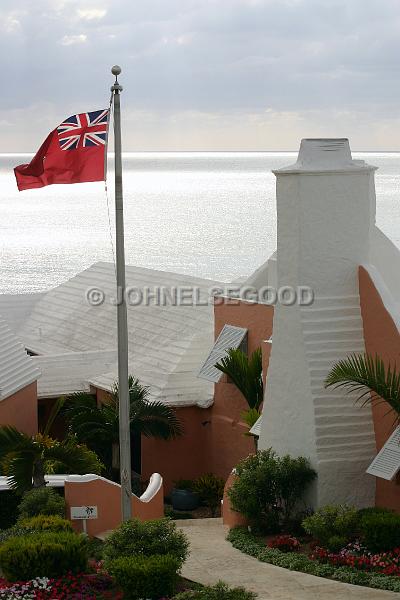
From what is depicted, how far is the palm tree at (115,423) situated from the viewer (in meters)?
23.7

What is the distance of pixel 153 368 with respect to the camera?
1048 inches

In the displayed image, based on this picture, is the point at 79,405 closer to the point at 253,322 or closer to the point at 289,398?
the point at 253,322

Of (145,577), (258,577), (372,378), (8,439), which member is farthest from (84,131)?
(8,439)

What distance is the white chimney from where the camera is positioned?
59.8 ft

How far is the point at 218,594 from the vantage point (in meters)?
13.9

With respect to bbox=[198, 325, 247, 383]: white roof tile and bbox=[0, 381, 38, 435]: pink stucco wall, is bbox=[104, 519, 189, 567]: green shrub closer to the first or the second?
bbox=[0, 381, 38, 435]: pink stucco wall

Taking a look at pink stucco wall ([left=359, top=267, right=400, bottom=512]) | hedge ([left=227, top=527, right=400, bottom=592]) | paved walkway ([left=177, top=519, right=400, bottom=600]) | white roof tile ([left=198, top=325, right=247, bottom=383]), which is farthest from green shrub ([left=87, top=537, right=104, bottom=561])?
white roof tile ([left=198, top=325, right=247, bottom=383])

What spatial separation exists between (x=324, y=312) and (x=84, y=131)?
5.06 metres

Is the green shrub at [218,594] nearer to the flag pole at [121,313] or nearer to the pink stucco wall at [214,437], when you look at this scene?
the flag pole at [121,313]

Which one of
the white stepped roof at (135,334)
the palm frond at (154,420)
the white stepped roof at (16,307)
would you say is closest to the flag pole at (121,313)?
the palm frond at (154,420)

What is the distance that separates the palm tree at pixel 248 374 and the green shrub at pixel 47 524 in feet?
22.9

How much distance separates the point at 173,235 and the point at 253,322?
126 m

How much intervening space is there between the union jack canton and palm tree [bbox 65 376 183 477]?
9.25m

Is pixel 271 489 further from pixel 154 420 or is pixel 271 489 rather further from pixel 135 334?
pixel 135 334
